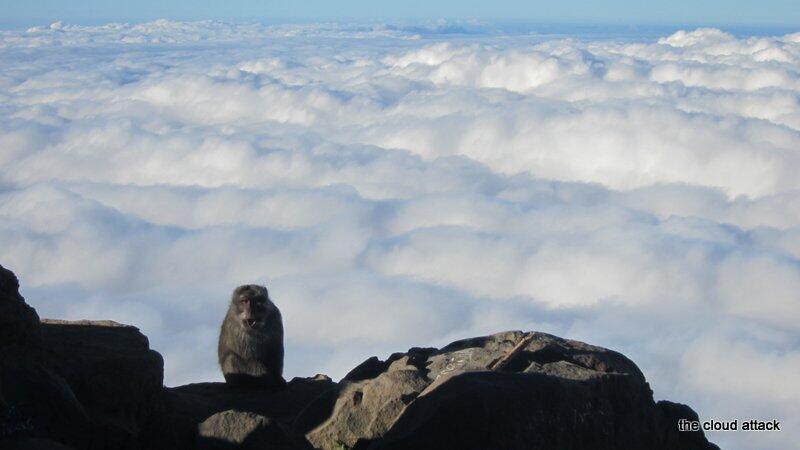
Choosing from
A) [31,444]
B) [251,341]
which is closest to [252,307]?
[251,341]

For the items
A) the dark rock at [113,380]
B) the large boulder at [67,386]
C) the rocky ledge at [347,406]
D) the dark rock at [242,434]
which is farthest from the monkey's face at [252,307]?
the dark rock at [242,434]

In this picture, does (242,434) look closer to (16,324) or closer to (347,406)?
(347,406)

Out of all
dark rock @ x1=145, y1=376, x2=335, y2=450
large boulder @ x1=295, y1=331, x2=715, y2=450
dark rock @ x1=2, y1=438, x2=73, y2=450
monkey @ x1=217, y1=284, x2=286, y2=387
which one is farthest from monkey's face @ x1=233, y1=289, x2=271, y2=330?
dark rock @ x1=2, y1=438, x2=73, y2=450

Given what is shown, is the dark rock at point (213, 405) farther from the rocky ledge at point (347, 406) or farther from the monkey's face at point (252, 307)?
the monkey's face at point (252, 307)

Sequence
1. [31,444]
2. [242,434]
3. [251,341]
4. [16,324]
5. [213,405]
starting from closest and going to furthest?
[31,444] → [242,434] → [16,324] → [213,405] → [251,341]

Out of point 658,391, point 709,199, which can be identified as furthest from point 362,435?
point 709,199

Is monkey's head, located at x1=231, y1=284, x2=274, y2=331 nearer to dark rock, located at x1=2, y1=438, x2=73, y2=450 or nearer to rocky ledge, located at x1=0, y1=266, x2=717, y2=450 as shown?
rocky ledge, located at x1=0, y1=266, x2=717, y2=450
